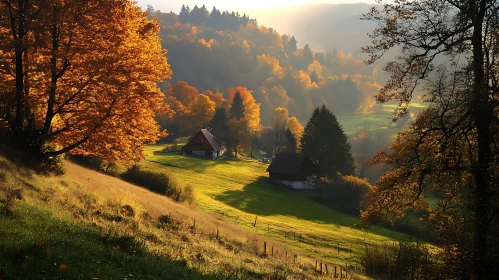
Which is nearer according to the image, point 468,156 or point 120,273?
point 120,273

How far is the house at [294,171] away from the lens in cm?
7575

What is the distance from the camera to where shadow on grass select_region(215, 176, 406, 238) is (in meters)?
50.8

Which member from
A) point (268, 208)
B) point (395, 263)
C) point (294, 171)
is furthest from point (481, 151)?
point (294, 171)

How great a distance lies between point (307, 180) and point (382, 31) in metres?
66.5

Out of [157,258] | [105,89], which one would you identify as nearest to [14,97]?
[105,89]

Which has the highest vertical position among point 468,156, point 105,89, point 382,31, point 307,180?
point 382,31

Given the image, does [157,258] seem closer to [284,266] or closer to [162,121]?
[284,266]

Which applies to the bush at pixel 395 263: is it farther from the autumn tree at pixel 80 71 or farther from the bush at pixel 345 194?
the bush at pixel 345 194

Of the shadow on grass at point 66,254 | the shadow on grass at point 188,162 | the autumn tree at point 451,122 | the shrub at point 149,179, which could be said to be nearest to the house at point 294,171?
the shadow on grass at point 188,162

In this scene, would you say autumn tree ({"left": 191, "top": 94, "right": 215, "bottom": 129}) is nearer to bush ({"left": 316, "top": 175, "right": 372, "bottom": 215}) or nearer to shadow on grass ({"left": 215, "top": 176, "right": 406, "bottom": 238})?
shadow on grass ({"left": 215, "top": 176, "right": 406, "bottom": 238})

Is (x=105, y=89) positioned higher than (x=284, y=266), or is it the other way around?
(x=105, y=89)

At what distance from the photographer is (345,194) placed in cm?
6612

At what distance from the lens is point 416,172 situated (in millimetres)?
13438

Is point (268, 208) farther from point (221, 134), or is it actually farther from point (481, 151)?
point (221, 134)
